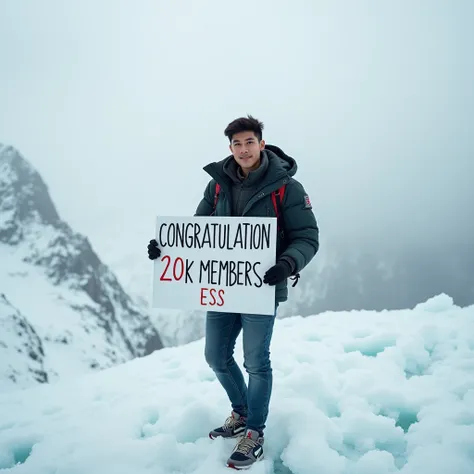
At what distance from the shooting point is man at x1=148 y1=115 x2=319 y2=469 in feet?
9.30

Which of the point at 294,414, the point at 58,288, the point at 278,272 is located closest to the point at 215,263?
the point at 278,272

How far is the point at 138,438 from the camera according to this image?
3533mm

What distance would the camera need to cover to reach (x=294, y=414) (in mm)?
3434

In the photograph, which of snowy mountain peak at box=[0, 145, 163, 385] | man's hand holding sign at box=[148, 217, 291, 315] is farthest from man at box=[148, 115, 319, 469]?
snowy mountain peak at box=[0, 145, 163, 385]

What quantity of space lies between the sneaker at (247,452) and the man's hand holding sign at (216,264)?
112 centimetres

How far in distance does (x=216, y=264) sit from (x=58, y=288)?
372 ft

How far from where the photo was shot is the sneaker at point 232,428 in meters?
3.25

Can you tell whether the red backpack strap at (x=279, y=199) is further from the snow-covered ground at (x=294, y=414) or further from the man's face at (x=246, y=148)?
the snow-covered ground at (x=294, y=414)

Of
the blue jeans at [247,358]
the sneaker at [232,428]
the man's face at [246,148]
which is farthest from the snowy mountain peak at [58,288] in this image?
the man's face at [246,148]

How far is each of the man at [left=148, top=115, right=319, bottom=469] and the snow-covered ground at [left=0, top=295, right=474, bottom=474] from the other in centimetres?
44

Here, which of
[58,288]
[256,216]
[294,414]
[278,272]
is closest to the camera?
[278,272]

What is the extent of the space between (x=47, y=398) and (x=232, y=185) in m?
4.11

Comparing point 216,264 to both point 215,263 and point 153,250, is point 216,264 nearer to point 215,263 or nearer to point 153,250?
point 215,263

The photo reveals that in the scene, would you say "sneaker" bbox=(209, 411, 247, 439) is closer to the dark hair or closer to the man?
the man
